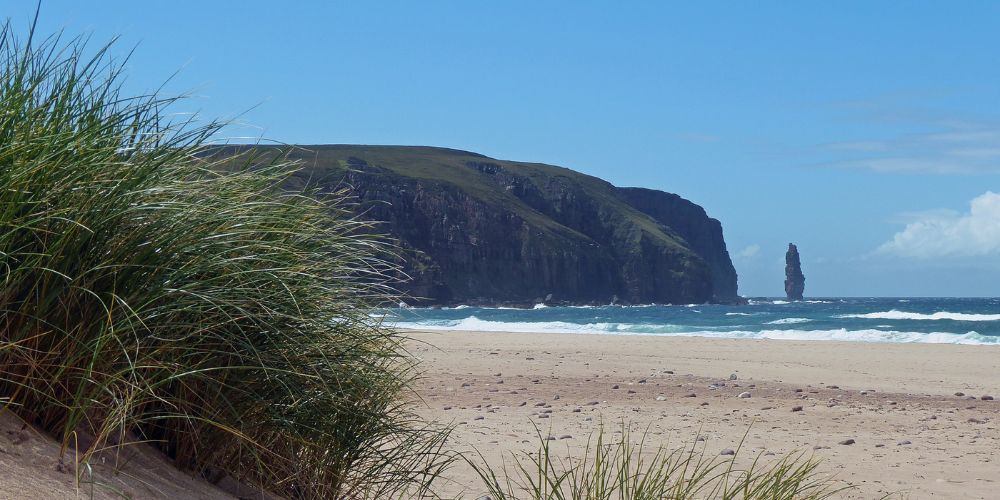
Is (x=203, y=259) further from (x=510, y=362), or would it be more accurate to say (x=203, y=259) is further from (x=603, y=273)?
(x=603, y=273)

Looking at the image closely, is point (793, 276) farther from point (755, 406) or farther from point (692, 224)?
point (755, 406)

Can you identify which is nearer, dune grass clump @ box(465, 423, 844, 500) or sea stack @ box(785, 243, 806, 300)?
dune grass clump @ box(465, 423, 844, 500)

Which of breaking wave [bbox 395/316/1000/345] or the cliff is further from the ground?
the cliff

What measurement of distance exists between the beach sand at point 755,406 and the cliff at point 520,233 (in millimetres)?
67709

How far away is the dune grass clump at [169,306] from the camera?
2482mm

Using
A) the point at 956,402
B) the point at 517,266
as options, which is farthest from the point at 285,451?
the point at 517,266

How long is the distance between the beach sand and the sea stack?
544 ft

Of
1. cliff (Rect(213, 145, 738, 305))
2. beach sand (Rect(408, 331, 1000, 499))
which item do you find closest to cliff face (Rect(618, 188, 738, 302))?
cliff (Rect(213, 145, 738, 305))

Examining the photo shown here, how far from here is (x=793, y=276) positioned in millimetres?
179875

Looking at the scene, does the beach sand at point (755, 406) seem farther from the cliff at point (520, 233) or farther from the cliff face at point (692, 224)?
the cliff face at point (692, 224)

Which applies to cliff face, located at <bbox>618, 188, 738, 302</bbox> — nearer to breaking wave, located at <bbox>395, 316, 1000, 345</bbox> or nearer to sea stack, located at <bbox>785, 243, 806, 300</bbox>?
sea stack, located at <bbox>785, 243, 806, 300</bbox>

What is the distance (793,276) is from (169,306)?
18757 centimetres

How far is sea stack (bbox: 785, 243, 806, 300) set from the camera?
18038cm

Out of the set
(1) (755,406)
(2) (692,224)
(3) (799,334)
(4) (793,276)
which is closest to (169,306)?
(1) (755,406)
